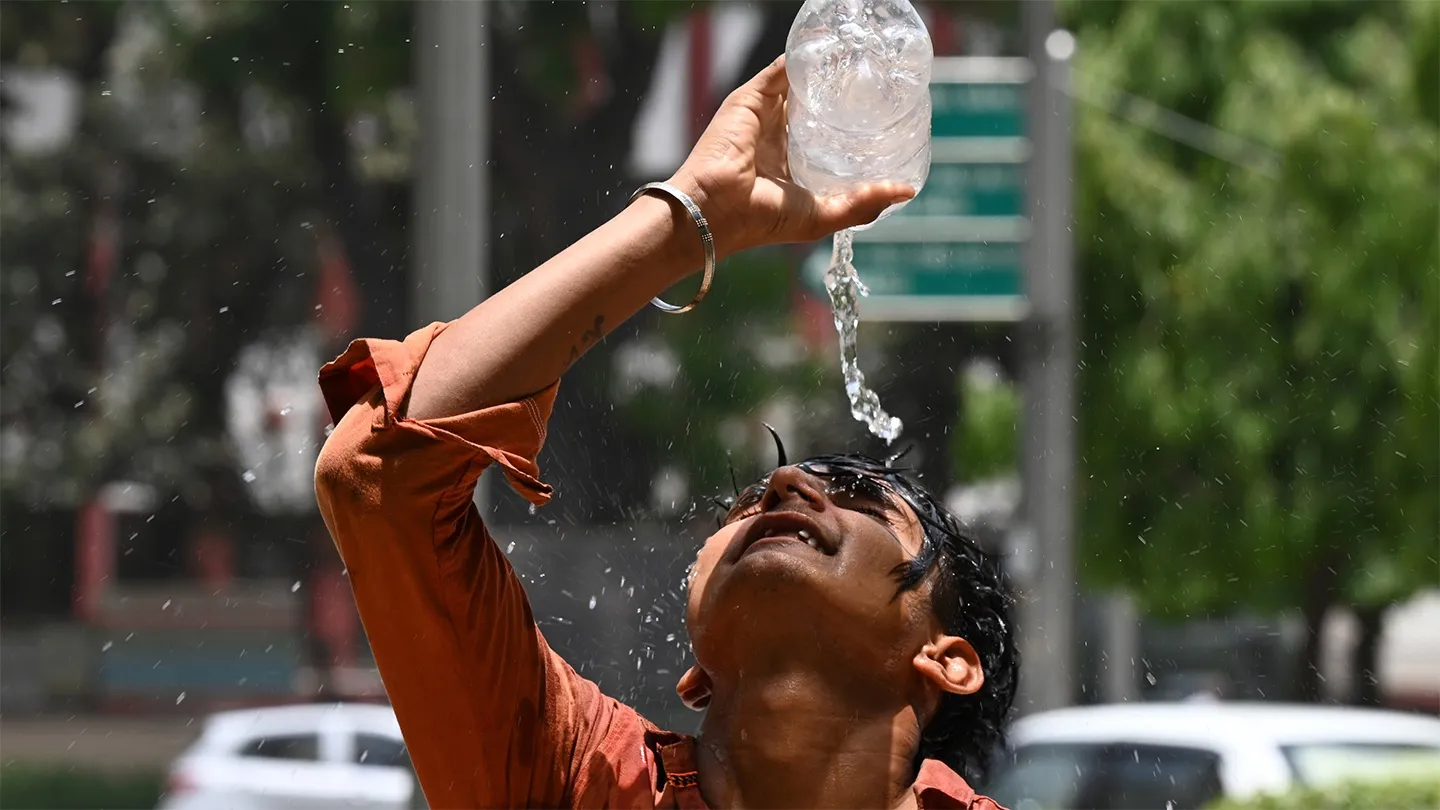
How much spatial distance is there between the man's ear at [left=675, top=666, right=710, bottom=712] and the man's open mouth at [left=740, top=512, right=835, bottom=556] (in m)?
0.20

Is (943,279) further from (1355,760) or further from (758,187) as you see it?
(758,187)

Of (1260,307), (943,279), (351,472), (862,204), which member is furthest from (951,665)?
(1260,307)

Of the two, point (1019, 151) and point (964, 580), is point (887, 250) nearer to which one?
point (1019, 151)

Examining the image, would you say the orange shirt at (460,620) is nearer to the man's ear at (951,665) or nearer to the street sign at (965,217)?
the man's ear at (951,665)

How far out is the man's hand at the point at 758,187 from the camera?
224 centimetres

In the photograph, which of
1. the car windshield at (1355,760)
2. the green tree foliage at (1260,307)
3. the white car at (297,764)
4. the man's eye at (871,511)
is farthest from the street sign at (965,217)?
the man's eye at (871,511)

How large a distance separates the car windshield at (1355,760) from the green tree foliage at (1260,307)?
5.51 metres

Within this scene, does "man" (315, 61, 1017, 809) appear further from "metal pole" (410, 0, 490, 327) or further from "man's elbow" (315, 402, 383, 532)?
"metal pole" (410, 0, 490, 327)

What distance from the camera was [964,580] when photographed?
249 centimetres

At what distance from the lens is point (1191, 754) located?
700 centimetres

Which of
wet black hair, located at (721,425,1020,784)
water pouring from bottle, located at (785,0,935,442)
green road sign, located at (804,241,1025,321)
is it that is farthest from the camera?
green road sign, located at (804,241,1025,321)

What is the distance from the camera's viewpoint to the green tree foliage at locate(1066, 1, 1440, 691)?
12.7m

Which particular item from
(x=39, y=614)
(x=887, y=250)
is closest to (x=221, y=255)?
(x=39, y=614)

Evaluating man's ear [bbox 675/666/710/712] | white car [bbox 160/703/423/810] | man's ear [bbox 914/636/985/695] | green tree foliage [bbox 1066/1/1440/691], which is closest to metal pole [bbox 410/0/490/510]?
man's ear [bbox 675/666/710/712]
